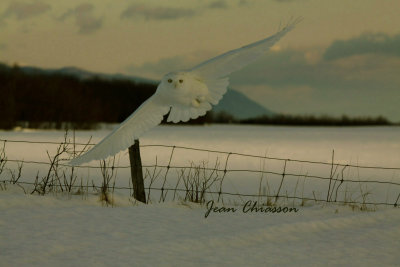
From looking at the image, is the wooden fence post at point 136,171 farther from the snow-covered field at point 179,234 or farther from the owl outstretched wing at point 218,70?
the owl outstretched wing at point 218,70

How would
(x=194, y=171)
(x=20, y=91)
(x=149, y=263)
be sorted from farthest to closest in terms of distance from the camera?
(x=20, y=91), (x=194, y=171), (x=149, y=263)

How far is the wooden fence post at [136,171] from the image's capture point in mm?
5715

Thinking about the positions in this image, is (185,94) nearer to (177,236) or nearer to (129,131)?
(129,131)

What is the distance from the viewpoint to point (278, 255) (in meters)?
4.10

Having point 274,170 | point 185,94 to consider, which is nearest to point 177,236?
point 185,94

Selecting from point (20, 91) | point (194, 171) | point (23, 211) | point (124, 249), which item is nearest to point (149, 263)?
point (124, 249)

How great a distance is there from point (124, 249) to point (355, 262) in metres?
1.84

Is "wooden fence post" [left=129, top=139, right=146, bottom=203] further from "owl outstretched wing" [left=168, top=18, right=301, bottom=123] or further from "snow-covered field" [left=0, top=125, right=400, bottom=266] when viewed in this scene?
"owl outstretched wing" [left=168, top=18, right=301, bottom=123]

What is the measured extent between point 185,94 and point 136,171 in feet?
5.07

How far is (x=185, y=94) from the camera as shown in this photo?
4.58m

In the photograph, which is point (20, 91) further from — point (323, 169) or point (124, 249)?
point (124, 249)
